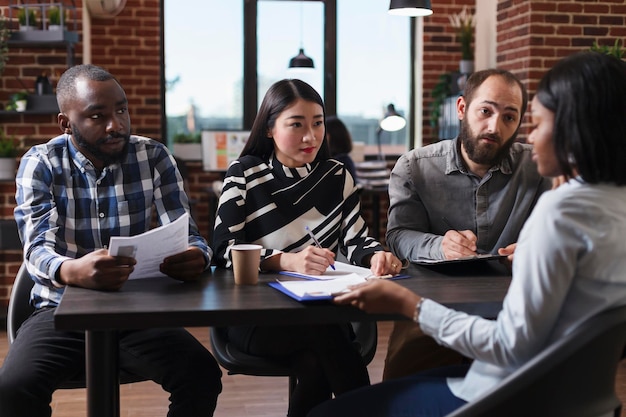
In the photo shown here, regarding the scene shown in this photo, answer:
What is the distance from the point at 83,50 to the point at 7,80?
0.50 m

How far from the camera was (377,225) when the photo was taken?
21.3 ft

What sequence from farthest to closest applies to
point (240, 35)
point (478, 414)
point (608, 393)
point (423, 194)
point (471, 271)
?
point (240, 35)
point (423, 194)
point (471, 271)
point (608, 393)
point (478, 414)

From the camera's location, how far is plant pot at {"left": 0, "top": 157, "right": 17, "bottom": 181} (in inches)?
180

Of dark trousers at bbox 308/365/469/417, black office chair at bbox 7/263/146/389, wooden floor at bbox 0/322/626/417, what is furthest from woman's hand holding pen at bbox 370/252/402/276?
wooden floor at bbox 0/322/626/417

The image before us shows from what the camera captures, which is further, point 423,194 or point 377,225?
point 377,225

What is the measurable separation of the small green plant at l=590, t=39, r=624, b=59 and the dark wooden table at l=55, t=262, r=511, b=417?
306cm

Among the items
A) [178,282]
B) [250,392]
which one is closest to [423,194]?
[178,282]

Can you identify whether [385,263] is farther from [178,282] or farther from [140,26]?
[140,26]

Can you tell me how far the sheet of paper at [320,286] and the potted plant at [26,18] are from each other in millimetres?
3507

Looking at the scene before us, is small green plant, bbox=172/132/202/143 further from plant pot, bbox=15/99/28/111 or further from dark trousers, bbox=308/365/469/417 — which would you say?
dark trousers, bbox=308/365/469/417

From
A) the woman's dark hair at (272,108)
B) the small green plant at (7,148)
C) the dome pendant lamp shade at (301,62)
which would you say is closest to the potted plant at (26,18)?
the small green plant at (7,148)

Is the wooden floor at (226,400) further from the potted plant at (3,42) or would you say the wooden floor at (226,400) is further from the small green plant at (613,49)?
the small green plant at (613,49)

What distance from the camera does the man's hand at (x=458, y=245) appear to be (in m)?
2.08

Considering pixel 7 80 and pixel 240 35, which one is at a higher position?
pixel 240 35
